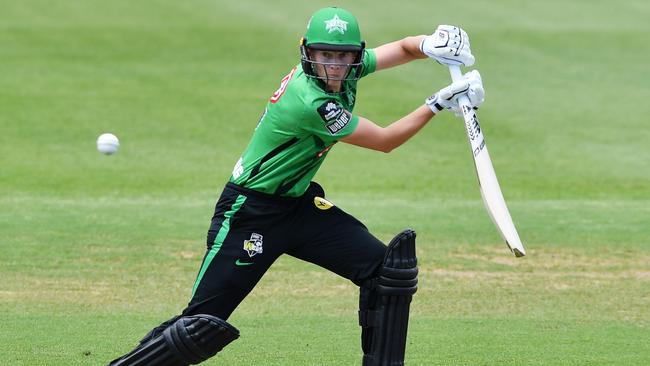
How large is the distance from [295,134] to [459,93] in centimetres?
82

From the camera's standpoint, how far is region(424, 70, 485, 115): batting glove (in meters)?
5.52

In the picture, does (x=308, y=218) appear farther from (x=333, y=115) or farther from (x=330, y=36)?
(x=330, y=36)

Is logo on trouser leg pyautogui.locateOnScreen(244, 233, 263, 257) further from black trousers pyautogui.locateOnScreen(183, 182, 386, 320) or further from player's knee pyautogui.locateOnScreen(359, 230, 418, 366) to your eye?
player's knee pyautogui.locateOnScreen(359, 230, 418, 366)

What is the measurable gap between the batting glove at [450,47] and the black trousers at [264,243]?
37.9 inches

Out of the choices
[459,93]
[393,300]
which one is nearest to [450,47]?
[459,93]

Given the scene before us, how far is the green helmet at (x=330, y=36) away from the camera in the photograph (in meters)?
5.50

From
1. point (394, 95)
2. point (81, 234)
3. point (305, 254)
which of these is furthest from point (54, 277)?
point (394, 95)

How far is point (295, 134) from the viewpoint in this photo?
18.3ft

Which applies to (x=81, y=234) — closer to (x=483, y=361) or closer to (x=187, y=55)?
(x=483, y=361)

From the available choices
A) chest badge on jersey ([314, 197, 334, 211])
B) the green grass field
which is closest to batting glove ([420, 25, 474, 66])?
chest badge on jersey ([314, 197, 334, 211])

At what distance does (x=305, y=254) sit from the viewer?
5.87m

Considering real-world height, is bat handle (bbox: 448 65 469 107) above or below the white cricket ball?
below

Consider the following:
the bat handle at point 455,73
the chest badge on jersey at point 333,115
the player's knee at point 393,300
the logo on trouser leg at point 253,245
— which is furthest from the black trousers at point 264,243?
the bat handle at point 455,73

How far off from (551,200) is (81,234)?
17.3 ft
